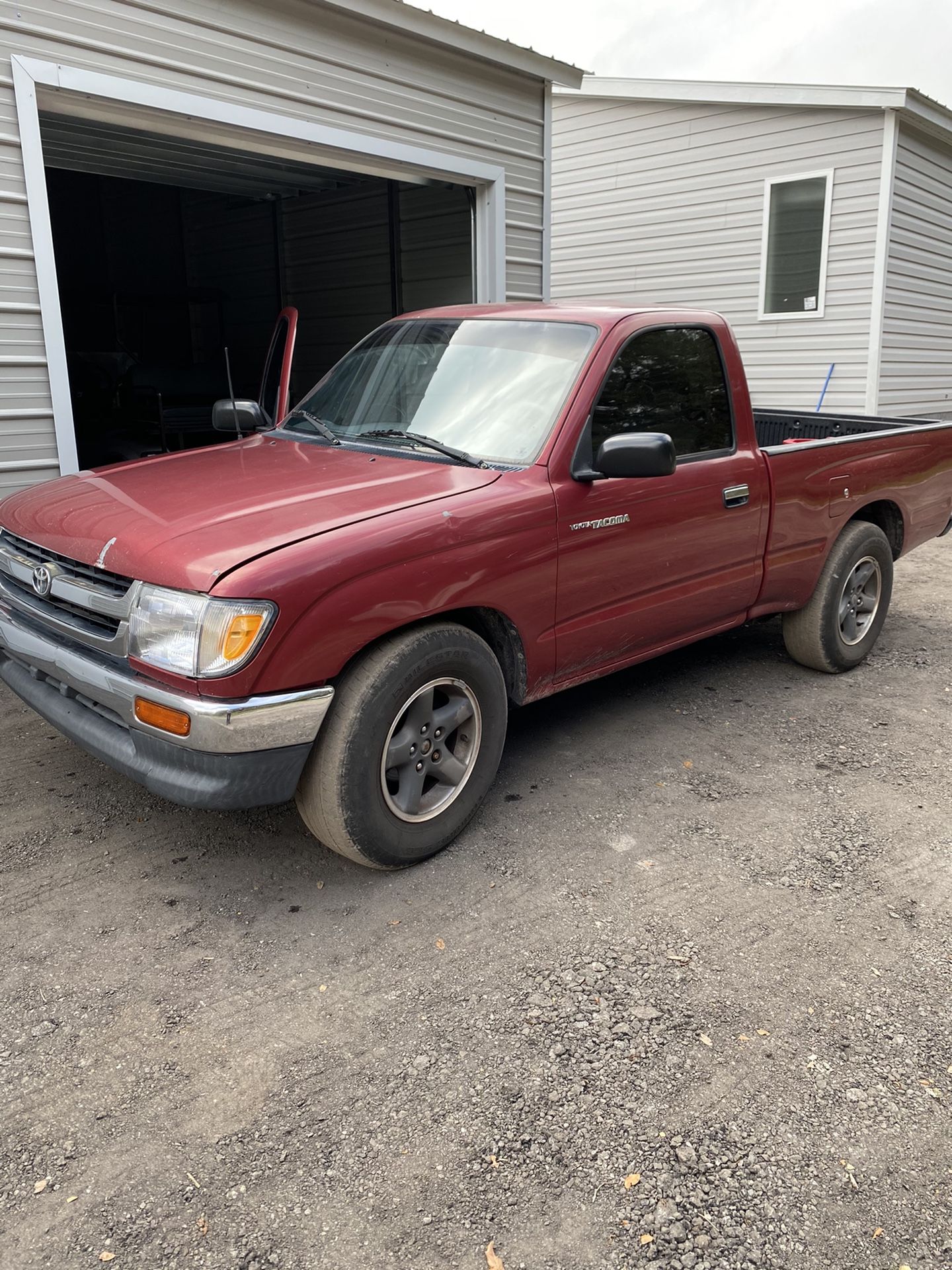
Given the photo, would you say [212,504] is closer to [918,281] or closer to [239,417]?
[239,417]

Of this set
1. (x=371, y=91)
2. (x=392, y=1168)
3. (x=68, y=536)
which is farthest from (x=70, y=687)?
(x=371, y=91)

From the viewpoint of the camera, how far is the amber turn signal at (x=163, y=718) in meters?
2.86

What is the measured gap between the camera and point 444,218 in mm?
11305

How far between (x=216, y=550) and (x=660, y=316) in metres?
2.37

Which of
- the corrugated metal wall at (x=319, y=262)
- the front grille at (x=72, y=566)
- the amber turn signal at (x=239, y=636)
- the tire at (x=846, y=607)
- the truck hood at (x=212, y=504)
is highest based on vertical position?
the corrugated metal wall at (x=319, y=262)

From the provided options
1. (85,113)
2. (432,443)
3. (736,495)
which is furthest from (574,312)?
(85,113)

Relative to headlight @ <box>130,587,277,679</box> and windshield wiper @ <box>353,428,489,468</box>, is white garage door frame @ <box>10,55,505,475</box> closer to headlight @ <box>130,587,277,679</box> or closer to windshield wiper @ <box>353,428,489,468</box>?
windshield wiper @ <box>353,428,489,468</box>

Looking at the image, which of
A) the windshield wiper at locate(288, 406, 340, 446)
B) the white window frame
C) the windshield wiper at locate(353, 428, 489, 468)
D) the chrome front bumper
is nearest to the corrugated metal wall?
the white window frame

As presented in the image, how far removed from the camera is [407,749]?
3314 millimetres

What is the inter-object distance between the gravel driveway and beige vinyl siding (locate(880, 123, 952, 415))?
9649mm

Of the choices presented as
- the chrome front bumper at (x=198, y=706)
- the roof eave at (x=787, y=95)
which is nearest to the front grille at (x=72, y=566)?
the chrome front bumper at (x=198, y=706)

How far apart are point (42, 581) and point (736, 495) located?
295cm

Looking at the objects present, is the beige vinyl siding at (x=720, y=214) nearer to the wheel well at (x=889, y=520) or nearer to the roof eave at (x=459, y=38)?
the roof eave at (x=459, y=38)

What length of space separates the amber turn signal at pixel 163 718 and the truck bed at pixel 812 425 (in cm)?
444
